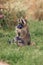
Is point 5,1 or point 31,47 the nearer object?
point 31,47

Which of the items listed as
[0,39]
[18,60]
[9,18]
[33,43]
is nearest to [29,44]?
[33,43]

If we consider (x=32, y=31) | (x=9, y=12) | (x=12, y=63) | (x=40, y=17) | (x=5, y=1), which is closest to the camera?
(x=12, y=63)

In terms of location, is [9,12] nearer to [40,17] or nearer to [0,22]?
[0,22]

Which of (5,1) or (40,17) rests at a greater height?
(5,1)

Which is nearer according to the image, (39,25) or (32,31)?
(32,31)

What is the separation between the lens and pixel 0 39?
1102 centimetres

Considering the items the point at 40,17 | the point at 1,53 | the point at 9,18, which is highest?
the point at 1,53

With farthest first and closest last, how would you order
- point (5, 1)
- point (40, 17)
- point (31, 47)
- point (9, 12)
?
1. point (40, 17)
2. point (5, 1)
3. point (9, 12)
4. point (31, 47)

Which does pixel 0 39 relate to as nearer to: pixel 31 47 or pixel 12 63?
pixel 31 47

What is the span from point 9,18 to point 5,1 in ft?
6.87

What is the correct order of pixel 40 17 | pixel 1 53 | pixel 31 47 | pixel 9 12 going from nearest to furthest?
pixel 1 53 → pixel 31 47 → pixel 9 12 → pixel 40 17

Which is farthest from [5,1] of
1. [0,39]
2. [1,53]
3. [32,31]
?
[1,53]

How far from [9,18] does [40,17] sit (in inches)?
128

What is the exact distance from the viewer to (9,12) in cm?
1373
